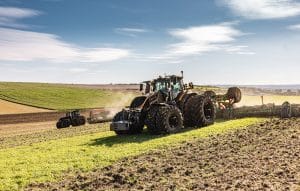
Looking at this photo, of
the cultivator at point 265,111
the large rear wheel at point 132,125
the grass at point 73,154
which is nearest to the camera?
the grass at point 73,154

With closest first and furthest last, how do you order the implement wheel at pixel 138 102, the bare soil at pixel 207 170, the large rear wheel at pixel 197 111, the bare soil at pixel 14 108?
the bare soil at pixel 207 170 < the implement wheel at pixel 138 102 < the large rear wheel at pixel 197 111 < the bare soil at pixel 14 108

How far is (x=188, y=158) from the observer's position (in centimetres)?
1501

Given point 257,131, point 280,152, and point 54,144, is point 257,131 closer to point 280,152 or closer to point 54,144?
point 280,152

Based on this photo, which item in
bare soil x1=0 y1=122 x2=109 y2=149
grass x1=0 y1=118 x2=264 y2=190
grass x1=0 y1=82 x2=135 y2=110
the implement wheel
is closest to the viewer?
grass x1=0 y1=118 x2=264 y2=190

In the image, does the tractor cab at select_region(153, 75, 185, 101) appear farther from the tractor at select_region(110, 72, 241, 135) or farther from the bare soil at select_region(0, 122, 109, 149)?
the bare soil at select_region(0, 122, 109, 149)

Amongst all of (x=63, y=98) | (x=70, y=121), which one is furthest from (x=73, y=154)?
(x=63, y=98)

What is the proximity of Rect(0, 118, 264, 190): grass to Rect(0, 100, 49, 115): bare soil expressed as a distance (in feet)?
139

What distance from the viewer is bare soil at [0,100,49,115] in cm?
6276

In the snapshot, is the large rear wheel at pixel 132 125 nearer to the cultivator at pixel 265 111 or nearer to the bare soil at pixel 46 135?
the bare soil at pixel 46 135

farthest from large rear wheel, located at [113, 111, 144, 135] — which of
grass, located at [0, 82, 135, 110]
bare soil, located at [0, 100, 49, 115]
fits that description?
grass, located at [0, 82, 135, 110]

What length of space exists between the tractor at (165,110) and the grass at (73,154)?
553mm

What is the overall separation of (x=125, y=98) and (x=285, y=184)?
2845 inches

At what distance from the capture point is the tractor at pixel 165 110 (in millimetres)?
21422

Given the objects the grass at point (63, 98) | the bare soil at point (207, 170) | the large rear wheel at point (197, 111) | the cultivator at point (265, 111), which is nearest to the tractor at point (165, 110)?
the large rear wheel at point (197, 111)
